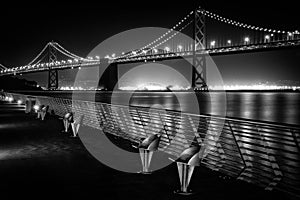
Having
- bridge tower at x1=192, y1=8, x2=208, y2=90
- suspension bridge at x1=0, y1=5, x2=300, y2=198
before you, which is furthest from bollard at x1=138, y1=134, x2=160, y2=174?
bridge tower at x1=192, y1=8, x2=208, y2=90

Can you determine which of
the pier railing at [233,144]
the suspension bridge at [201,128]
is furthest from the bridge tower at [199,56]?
A: the pier railing at [233,144]

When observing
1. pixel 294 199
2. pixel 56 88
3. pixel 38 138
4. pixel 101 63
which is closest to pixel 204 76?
pixel 101 63

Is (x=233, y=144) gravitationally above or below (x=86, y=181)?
above

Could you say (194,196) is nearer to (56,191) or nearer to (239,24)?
(56,191)

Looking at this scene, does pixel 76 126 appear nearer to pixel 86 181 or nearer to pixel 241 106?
pixel 86 181

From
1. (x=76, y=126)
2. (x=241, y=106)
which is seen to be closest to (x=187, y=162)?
(x=76, y=126)

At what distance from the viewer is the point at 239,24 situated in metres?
75.8

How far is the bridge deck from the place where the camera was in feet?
15.8

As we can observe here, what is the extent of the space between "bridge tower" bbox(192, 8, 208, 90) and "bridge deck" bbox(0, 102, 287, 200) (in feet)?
172

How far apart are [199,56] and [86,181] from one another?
55791 millimetres

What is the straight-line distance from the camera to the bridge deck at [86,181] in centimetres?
481

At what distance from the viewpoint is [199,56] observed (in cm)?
5997

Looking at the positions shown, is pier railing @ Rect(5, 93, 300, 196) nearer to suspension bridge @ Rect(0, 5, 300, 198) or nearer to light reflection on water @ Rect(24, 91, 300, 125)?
suspension bridge @ Rect(0, 5, 300, 198)

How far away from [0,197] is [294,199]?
3.69 meters
